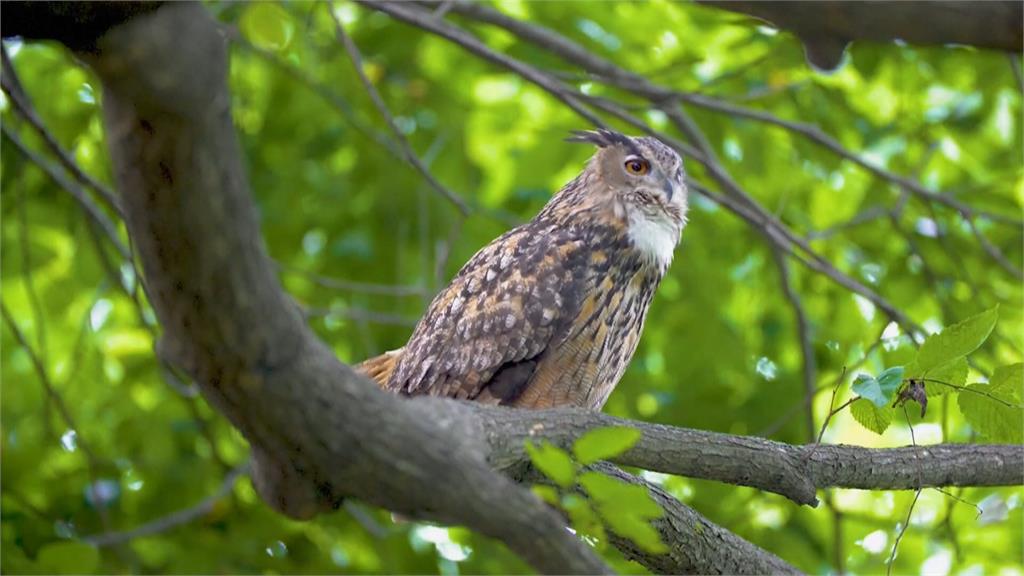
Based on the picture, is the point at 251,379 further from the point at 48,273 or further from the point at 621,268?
the point at 48,273

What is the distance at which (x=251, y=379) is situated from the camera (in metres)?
1.62

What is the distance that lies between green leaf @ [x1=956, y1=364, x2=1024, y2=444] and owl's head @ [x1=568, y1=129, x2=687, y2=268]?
1.18 meters

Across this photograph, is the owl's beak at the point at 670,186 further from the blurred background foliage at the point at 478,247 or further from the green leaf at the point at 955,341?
the green leaf at the point at 955,341

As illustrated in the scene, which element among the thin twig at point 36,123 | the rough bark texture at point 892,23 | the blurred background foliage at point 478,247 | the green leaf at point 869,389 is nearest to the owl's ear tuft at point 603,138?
the blurred background foliage at point 478,247

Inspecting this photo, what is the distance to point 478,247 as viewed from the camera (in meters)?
5.27

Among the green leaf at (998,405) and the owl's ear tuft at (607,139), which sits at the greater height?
the owl's ear tuft at (607,139)

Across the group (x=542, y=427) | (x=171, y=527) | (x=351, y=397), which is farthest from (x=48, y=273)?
(x=351, y=397)

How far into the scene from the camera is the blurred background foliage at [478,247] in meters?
4.45

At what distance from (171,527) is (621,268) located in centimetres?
188

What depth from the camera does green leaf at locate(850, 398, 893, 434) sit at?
99.0 inches

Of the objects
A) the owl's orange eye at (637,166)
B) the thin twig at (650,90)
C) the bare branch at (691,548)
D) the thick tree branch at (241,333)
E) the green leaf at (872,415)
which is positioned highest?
the thin twig at (650,90)

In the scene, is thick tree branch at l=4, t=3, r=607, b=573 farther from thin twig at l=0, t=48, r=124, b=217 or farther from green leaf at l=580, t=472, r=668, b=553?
thin twig at l=0, t=48, r=124, b=217

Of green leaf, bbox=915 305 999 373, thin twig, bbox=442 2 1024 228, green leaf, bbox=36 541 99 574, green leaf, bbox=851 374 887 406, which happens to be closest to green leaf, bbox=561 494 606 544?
green leaf, bbox=851 374 887 406

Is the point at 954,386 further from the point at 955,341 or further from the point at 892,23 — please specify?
the point at 892,23
